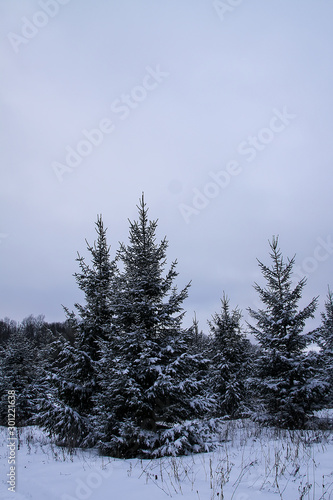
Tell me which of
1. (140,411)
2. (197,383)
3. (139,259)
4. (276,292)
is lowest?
(140,411)

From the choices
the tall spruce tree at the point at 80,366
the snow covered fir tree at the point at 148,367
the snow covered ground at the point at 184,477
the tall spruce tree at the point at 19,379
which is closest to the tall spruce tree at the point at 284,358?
the snow covered fir tree at the point at 148,367

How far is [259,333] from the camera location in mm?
12750

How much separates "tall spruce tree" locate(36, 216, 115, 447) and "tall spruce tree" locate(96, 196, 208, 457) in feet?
2.69

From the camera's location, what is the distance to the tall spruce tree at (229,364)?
19016 mm

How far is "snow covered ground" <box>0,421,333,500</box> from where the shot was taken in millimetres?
4803

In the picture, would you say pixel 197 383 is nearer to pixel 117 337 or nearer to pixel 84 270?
pixel 117 337

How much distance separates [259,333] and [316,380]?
264 centimetres

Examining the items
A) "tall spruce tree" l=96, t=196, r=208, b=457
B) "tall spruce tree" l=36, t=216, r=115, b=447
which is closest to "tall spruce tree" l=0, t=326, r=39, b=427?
"tall spruce tree" l=36, t=216, r=115, b=447

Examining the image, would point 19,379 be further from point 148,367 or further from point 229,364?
point 148,367

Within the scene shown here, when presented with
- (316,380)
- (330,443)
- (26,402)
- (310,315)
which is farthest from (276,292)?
(26,402)

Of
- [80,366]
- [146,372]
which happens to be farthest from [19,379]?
[146,372]

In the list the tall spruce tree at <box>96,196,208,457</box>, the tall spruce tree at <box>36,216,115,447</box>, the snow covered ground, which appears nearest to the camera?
the snow covered ground

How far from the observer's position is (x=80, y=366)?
11.4 m

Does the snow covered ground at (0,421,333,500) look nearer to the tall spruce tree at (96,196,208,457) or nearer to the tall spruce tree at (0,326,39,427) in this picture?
the tall spruce tree at (96,196,208,457)
